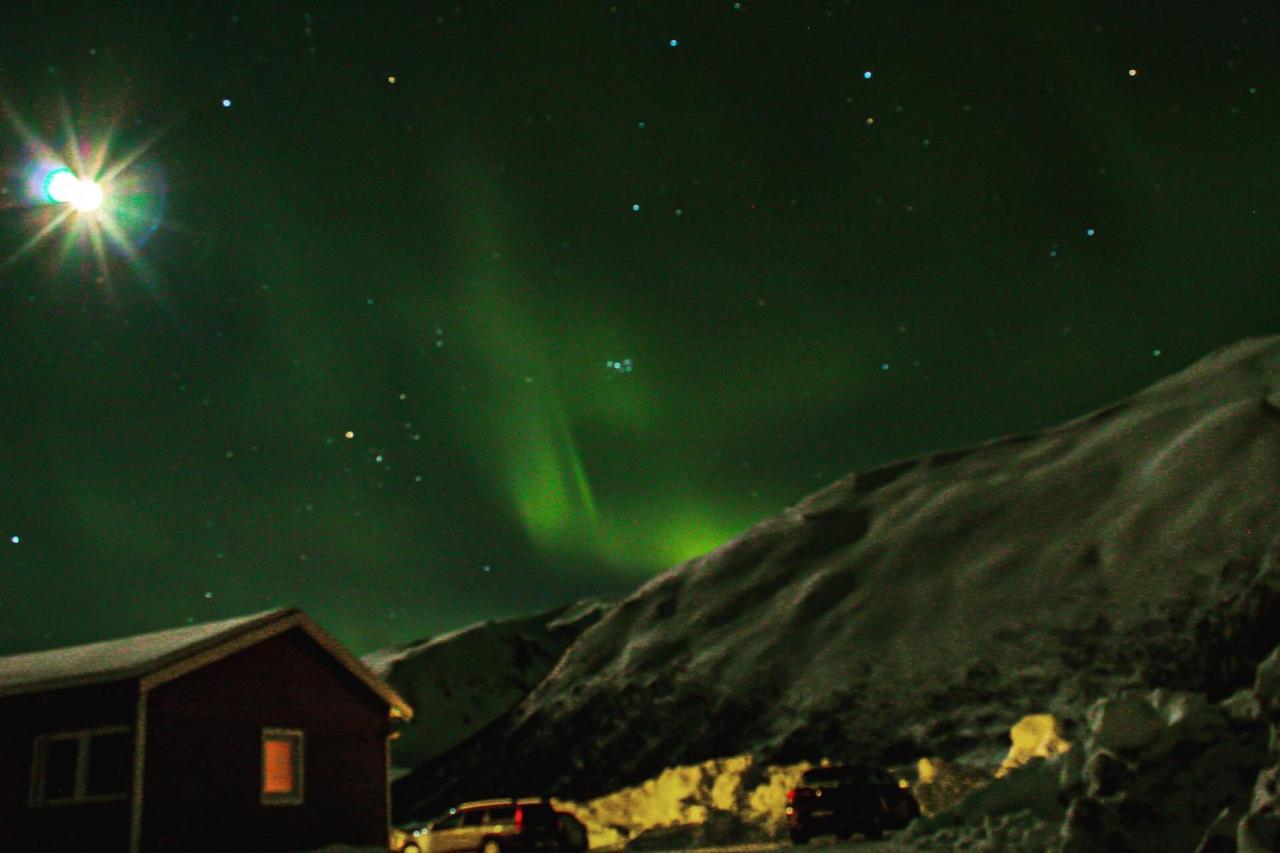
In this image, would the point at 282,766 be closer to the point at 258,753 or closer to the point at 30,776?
the point at 258,753

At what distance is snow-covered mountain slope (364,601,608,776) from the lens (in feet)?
529

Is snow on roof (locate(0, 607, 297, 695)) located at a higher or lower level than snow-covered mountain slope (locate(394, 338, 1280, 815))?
lower

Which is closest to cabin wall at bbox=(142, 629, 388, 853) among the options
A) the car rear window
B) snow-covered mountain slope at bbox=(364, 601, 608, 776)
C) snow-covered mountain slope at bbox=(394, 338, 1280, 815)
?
the car rear window

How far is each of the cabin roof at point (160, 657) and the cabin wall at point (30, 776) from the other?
1.29 feet

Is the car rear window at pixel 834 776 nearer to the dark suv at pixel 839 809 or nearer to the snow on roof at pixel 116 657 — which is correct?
the dark suv at pixel 839 809

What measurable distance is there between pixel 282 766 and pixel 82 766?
4.48 meters

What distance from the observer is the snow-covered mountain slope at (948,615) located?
223ft

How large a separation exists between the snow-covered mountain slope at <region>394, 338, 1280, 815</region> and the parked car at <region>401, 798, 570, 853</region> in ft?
129

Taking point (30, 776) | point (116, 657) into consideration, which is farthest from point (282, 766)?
point (30, 776)

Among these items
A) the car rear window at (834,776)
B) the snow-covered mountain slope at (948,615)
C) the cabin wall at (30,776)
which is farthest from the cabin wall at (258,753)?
the snow-covered mountain slope at (948,615)

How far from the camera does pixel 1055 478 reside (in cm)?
9481

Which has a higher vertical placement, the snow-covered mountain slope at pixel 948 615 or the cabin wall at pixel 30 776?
the snow-covered mountain slope at pixel 948 615

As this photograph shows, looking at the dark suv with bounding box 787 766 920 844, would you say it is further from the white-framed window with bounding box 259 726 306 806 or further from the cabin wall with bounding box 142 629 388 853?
the white-framed window with bounding box 259 726 306 806

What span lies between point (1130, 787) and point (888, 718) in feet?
185
